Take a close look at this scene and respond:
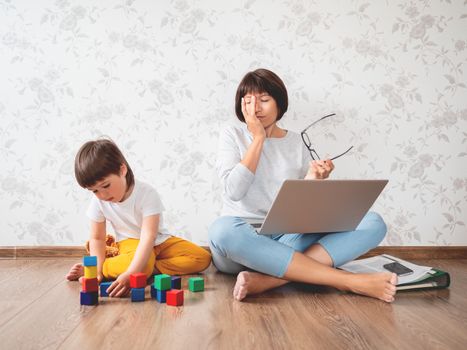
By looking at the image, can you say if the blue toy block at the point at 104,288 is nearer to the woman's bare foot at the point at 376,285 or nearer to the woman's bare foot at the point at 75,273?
the woman's bare foot at the point at 75,273

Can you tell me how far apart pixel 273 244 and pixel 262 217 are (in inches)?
12.9

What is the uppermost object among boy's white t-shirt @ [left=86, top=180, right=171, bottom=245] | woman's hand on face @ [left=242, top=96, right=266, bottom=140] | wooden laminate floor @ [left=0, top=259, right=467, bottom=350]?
woman's hand on face @ [left=242, top=96, right=266, bottom=140]

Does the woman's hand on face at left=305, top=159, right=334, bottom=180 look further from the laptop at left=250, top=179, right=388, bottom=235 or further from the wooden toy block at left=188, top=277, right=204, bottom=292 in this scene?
the wooden toy block at left=188, top=277, right=204, bottom=292

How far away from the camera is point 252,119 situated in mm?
1955

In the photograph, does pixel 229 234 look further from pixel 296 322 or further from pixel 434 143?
pixel 434 143

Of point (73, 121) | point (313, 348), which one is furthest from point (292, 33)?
point (313, 348)

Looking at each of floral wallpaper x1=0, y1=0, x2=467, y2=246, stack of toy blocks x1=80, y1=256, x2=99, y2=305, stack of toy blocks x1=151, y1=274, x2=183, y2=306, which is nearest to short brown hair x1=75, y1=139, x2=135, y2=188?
stack of toy blocks x1=80, y1=256, x2=99, y2=305

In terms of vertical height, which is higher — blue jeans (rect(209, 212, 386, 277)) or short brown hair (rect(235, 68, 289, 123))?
short brown hair (rect(235, 68, 289, 123))

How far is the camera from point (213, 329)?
1.27 m

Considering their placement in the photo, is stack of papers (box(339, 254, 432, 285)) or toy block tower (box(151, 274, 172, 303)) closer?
toy block tower (box(151, 274, 172, 303))

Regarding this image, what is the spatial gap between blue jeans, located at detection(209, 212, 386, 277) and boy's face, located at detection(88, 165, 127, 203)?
356mm

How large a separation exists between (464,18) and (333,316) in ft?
5.98

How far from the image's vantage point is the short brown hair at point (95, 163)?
1.68 m

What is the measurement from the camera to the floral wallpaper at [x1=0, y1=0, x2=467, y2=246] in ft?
7.82
